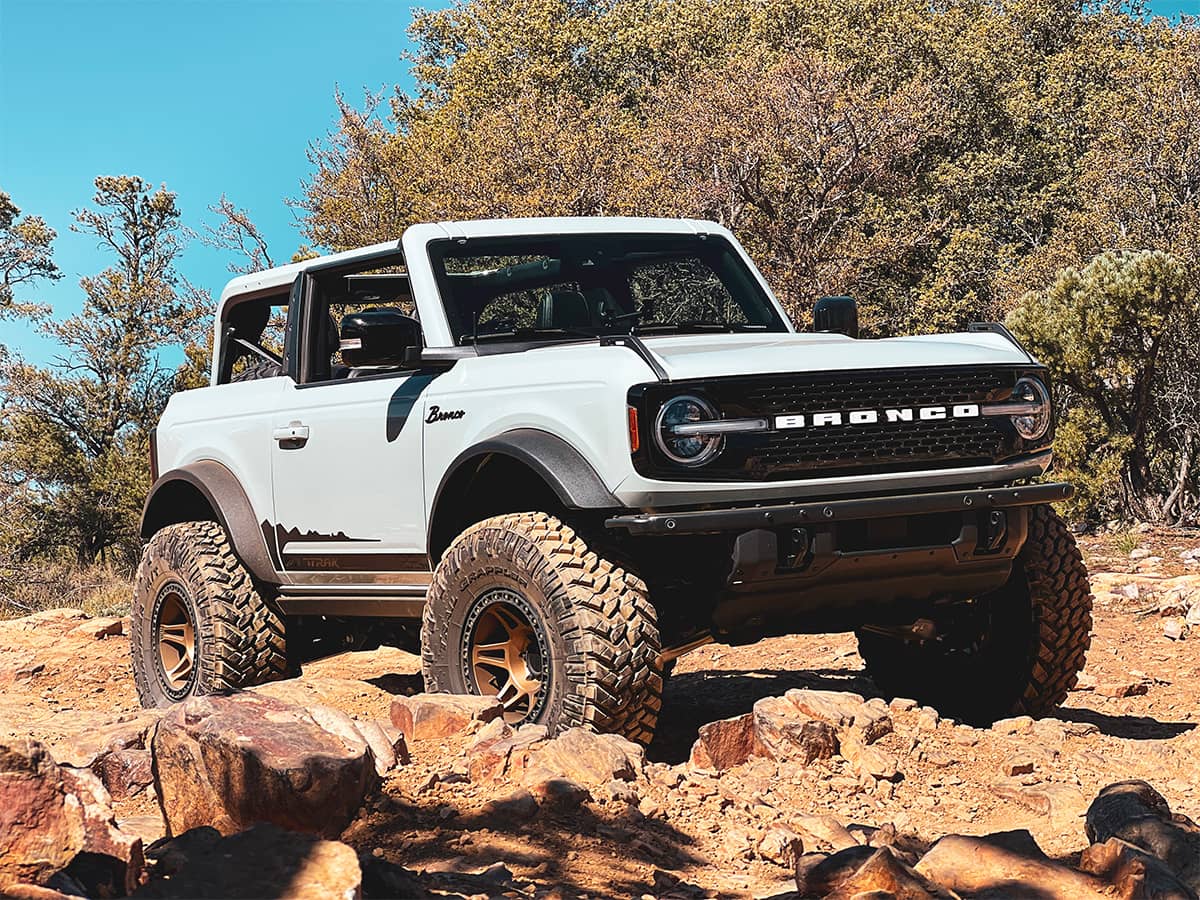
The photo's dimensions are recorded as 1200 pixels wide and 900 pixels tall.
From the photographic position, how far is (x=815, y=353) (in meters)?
5.03

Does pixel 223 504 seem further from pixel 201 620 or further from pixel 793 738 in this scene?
pixel 793 738

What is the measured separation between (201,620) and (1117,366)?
1315cm

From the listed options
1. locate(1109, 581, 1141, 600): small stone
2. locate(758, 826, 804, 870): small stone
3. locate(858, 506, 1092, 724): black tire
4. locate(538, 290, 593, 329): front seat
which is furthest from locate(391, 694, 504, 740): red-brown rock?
locate(1109, 581, 1141, 600): small stone

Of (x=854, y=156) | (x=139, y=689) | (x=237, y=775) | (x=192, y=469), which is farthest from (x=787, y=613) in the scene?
(x=854, y=156)

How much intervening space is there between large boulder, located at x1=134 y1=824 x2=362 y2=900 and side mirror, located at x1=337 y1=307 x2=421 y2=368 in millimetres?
2680

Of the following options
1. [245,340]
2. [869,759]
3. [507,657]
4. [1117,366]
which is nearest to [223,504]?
[245,340]

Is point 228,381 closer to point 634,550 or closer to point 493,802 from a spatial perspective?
point 634,550

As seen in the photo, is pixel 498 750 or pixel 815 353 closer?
pixel 498 750

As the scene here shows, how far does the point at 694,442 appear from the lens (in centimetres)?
477

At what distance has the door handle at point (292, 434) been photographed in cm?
640

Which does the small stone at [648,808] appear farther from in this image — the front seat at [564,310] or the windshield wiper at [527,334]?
the front seat at [564,310]

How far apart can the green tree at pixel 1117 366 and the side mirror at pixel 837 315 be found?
11113mm

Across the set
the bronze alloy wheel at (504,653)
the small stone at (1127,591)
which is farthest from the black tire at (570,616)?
the small stone at (1127,591)

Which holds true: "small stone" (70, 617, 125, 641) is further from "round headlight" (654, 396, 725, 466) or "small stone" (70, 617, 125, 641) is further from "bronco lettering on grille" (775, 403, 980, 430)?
"bronco lettering on grille" (775, 403, 980, 430)
